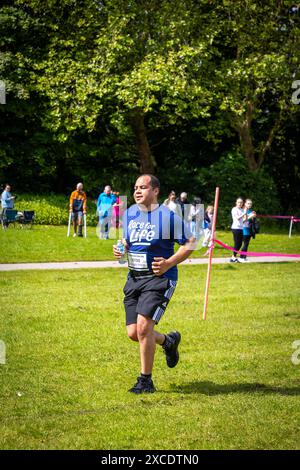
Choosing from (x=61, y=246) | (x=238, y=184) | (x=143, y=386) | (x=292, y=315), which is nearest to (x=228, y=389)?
(x=143, y=386)

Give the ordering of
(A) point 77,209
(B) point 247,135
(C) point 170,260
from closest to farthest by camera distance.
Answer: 1. (C) point 170,260
2. (A) point 77,209
3. (B) point 247,135

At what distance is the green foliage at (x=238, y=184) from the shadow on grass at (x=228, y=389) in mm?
25332

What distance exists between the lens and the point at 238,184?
3347 cm

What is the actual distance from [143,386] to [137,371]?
2.91 ft

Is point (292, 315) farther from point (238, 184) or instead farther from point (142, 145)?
point (142, 145)

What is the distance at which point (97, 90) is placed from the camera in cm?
3038

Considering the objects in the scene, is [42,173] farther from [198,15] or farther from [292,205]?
[292,205]

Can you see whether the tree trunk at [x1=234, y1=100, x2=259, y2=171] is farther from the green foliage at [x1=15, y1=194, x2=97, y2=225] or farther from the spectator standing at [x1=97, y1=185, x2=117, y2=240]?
the spectator standing at [x1=97, y1=185, x2=117, y2=240]

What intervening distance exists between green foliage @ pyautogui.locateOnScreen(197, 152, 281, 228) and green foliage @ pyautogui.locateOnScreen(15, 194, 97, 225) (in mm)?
5463

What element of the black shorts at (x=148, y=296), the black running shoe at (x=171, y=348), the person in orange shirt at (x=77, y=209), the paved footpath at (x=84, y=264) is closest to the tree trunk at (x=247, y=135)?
the person in orange shirt at (x=77, y=209)

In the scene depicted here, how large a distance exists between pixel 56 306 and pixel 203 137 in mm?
23840

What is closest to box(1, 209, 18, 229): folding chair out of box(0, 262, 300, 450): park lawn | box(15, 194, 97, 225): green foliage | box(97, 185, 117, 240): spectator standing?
box(97, 185, 117, 240): spectator standing

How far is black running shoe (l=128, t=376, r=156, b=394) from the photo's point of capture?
23.5 feet

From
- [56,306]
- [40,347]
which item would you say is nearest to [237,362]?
[40,347]
